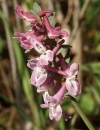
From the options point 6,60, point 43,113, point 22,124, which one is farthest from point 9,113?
point 6,60

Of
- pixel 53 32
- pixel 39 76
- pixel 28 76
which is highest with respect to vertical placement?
pixel 53 32

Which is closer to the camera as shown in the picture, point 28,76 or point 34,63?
point 34,63

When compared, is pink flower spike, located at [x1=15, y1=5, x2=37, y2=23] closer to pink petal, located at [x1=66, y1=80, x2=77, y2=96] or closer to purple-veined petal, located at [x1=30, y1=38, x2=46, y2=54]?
purple-veined petal, located at [x1=30, y1=38, x2=46, y2=54]

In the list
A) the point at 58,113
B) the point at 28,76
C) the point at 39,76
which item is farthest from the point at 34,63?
the point at 28,76

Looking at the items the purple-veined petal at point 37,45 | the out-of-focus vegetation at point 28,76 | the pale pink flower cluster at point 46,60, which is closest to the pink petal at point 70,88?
the pale pink flower cluster at point 46,60

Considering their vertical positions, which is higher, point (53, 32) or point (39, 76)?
point (53, 32)

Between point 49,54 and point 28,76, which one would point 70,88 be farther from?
point 28,76

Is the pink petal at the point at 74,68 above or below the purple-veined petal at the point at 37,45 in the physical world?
below

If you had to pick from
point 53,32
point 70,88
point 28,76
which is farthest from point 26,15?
point 28,76

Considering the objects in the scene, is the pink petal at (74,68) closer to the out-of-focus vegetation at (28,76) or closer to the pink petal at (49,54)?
the pink petal at (49,54)

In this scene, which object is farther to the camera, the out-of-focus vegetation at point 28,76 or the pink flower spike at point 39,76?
the out-of-focus vegetation at point 28,76

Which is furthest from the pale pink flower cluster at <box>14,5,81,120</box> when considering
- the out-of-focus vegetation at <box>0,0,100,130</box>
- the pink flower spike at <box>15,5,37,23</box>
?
the out-of-focus vegetation at <box>0,0,100,130</box>
